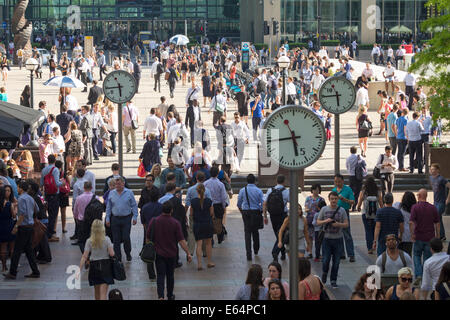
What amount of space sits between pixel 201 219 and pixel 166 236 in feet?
6.77

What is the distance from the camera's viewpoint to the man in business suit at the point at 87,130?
24.5 m

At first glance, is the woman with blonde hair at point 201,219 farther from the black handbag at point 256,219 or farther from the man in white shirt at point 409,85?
the man in white shirt at point 409,85

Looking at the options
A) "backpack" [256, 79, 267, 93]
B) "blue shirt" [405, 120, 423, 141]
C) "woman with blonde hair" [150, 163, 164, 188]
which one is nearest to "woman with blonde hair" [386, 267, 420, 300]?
"woman with blonde hair" [150, 163, 164, 188]

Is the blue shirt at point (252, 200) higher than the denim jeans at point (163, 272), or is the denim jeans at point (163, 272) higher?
the blue shirt at point (252, 200)

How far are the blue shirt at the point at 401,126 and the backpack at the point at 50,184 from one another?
9876 mm

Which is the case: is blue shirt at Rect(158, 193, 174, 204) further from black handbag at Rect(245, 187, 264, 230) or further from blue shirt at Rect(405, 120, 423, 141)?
blue shirt at Rect(405, 120, 423, 141)

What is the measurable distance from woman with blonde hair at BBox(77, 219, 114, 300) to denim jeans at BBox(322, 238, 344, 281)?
11.3ft

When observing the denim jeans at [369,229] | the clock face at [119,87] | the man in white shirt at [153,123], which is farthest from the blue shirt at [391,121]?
the clock face at [119,87]

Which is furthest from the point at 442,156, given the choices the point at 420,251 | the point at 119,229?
the point at 119,229

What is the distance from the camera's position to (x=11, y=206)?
49.7 feet

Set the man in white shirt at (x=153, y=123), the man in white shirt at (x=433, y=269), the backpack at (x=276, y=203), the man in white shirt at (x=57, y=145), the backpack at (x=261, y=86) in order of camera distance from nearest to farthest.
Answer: the man in white shirt at (x=433, y=269), the backpack at (x=276, y=203), the man in white shirt at (x=57, y=145), the man in white shirt at (x=153, y=123), the backpack at (x=261, y=86)
